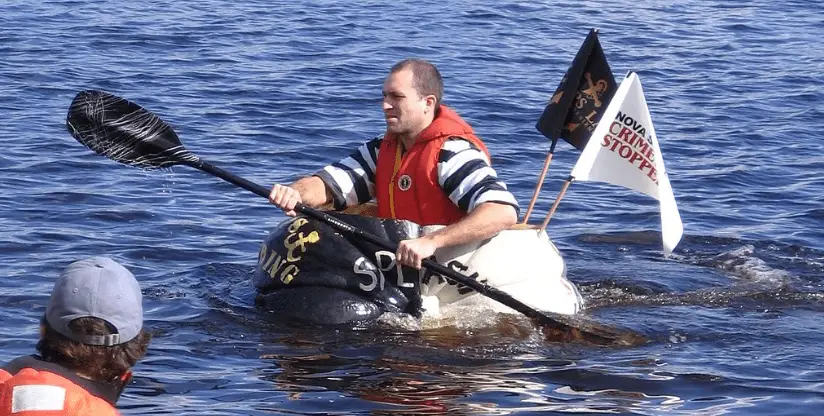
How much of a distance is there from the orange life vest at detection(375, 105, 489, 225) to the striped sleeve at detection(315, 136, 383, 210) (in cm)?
14

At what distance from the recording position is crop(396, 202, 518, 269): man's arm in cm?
646

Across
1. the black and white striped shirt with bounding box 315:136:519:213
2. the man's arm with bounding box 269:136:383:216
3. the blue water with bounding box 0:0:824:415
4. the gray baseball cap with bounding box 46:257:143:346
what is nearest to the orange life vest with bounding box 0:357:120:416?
the gray baseball cap with bounding box 46:257:143:346

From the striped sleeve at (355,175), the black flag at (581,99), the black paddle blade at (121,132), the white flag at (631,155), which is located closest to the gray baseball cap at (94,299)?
the black paddle blade at (121,132)

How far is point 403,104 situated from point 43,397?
407 centimetres

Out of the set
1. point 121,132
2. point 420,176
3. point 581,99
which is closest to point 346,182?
point 420,176

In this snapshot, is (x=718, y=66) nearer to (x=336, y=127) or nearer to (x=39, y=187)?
(x=336, y=127)

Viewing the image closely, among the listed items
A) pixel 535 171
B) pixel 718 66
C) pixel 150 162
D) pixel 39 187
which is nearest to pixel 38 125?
pixel 39 187

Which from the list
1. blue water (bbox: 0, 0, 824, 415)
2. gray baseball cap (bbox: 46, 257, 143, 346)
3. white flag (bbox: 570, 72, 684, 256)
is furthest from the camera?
white flag (bbox: 570, 72, 684, 256)

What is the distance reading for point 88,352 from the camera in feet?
10.1

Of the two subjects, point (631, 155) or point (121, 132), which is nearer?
point (121, 132)

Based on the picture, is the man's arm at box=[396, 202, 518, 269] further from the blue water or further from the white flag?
the white flag

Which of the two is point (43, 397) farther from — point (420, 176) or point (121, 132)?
point (420, 176)

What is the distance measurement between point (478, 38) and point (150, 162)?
377 inches

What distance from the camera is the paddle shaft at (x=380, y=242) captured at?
6516 millimetres
